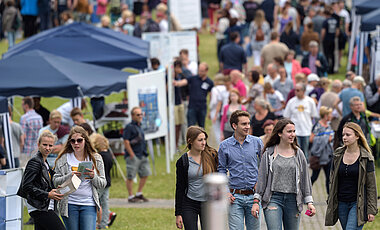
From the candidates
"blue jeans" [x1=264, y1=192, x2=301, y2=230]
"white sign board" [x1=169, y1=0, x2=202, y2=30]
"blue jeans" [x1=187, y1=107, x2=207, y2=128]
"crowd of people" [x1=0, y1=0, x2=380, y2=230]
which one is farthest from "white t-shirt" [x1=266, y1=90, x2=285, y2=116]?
"white sign board" [x1=169, y1=0, x2=202, y2=30]

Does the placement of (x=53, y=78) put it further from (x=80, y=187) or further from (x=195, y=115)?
(x=80, y=187)

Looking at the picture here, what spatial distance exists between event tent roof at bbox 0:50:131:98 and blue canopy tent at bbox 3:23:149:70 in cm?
235

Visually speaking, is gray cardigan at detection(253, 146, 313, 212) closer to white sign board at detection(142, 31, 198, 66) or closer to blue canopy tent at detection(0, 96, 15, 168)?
blue canopy tent at detection(0, 96, 15, 168)

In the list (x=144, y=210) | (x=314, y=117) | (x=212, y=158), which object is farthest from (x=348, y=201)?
(x=314, y=117)

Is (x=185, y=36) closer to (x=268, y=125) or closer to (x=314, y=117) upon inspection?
(x=314, y=117)

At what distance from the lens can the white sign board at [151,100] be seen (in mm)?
15844

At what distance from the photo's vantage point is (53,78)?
1480 cm

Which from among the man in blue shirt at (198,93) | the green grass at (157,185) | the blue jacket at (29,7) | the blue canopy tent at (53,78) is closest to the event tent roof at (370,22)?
the man in blue shirt at (198,93)

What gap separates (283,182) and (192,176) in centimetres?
94

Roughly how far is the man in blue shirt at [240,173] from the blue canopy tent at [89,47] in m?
9.91

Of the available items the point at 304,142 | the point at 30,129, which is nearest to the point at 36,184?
the point at 30,129

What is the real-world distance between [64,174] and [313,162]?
5.35 meters

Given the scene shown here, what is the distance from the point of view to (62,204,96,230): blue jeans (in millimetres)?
8945

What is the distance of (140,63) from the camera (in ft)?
61.4
